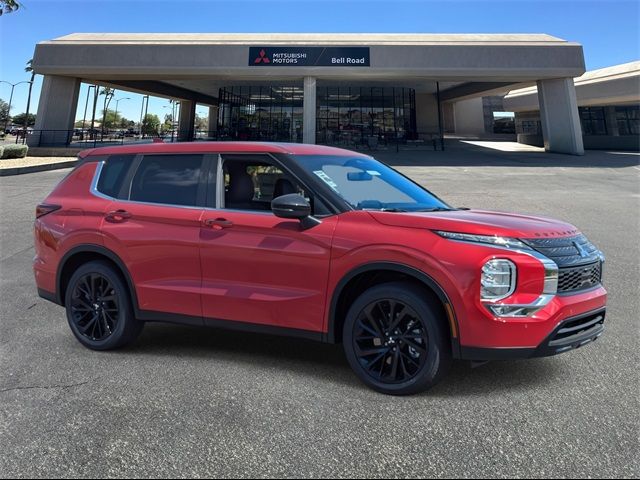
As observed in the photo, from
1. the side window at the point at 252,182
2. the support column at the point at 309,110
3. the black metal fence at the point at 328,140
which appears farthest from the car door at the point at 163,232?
the black metal fence at the point at 328,140

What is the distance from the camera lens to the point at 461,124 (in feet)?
185

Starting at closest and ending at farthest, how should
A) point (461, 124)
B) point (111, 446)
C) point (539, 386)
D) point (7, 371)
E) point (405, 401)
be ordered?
1. point (111, 446)
2. point (405, 401)
3. point (539, 386)
4. point (7, 371)
5. point (461, 124)

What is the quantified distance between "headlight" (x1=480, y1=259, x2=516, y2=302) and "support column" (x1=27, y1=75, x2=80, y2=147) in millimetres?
34529

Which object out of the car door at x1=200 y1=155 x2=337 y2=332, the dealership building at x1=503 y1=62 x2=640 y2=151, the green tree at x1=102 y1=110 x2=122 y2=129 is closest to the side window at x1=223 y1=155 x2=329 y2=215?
the car door at x1=200 y1=155 x2=337 y2=332

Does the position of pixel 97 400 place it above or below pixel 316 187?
below

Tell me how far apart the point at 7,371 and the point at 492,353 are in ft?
12.1

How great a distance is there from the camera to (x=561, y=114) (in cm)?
3041

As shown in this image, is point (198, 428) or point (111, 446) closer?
point (111, 446)

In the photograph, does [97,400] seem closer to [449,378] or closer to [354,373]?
[354,373]

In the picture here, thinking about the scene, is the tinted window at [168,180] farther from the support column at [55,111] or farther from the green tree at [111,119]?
the green tree at [111,119]

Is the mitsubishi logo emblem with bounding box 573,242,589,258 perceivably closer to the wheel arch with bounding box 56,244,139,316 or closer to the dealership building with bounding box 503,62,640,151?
→ the wheel arch with bounding box 56,244,139,316

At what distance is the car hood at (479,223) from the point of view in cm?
306

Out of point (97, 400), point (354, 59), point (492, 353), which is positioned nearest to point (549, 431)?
point (492, 353)

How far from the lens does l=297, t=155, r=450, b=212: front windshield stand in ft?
12.1
